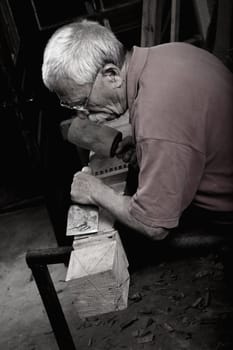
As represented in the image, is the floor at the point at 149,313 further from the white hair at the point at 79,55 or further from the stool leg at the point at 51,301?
the white hair at the point at 79,55

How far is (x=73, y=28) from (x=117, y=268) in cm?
118

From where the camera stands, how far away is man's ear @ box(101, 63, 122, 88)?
249cm

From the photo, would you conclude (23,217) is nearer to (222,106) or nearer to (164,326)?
(164,326)

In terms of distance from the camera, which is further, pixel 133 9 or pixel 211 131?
pixel 133 9

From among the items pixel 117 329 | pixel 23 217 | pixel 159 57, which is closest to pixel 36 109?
pixel 23 217

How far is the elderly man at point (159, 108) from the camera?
227 cm

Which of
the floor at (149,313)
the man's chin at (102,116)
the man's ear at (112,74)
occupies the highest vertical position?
the man's ear at (112,74)

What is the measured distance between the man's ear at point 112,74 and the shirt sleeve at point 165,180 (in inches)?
16.1

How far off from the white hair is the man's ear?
2 centimetres

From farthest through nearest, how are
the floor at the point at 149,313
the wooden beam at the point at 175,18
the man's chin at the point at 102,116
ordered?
1. the wooden beam at the point at 175,18
2. the floor at the point at 149,313
3. the man's chin at the point at 102,116

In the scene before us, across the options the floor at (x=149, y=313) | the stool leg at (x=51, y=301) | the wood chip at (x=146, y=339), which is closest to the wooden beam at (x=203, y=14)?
the floor at (x=149, y=313)

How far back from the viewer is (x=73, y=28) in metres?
2.55

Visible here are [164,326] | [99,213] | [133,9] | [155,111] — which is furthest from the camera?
[133,9]

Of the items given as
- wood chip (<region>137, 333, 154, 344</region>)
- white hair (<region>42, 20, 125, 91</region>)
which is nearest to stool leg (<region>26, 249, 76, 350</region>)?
wood chip (<region>137, 333, 154, 344</region>)
